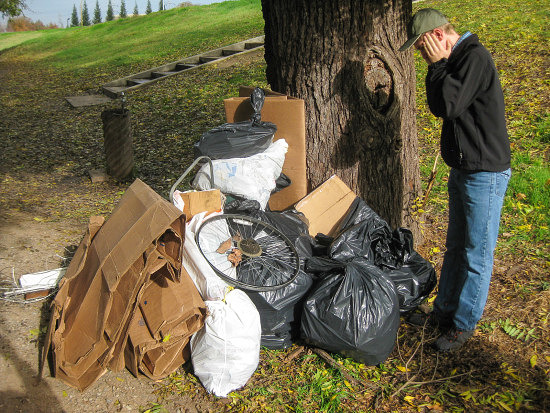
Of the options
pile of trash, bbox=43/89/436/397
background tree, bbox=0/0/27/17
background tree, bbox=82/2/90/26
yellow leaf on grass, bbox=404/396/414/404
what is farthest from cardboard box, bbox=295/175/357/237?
background tree, bbox=82/2/90/26

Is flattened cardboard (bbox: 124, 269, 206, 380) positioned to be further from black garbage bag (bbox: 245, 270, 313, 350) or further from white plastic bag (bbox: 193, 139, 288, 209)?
white plastic bag (bbox: 193, 139, 288, 209)

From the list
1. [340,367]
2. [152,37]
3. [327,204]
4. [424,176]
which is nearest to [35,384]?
[340,367]

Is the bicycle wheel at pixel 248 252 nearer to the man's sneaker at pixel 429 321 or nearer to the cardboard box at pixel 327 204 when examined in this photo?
the cardboard box at pixel 327 204

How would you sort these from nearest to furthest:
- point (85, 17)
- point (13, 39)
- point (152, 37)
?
1. point (152, 37)
2. point (13, 39)
3. point (85, 17)

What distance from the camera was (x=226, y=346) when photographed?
2623 mm

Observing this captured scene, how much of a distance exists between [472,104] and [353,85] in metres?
1.16

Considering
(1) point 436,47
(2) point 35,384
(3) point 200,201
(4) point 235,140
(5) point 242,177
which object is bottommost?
(2) point 35,384

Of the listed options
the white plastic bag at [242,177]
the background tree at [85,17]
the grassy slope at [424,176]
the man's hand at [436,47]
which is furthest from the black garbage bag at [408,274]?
the background tree at [85,17]

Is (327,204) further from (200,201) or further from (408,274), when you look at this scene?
(200,201)

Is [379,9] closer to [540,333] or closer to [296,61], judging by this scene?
[296,61]

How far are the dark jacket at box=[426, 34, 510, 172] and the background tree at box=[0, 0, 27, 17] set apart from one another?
23.1 metres

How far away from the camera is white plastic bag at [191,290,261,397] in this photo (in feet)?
8.63

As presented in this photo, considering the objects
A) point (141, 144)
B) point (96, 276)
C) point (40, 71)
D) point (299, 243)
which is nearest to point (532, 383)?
point (299, 243)

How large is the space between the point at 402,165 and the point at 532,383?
1832 mm
